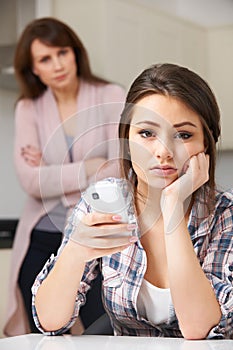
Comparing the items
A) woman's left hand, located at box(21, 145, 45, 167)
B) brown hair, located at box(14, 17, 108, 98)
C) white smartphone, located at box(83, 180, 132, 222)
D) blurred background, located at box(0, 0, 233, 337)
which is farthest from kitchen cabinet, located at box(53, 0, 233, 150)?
white smartphone, located at box(83, 180, 132, 222)

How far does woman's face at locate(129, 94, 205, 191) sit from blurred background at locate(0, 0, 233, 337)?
158 centimetres

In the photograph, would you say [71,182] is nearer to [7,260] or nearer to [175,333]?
[175,333]

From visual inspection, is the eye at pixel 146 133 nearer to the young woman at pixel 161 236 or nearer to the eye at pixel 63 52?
the young woman at pixel 161 236

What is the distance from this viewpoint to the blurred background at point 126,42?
9.66 ft

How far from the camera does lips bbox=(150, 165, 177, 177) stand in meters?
1.15

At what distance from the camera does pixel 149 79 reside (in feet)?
4.19

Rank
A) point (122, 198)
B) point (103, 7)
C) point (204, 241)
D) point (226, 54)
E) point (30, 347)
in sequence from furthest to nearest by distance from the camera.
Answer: point (226, 54), point (103, 7), point (204, 241), point (122, 198), point (30, 347)

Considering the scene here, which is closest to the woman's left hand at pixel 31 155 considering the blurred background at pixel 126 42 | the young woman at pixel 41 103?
the young woman at pixel 41 103

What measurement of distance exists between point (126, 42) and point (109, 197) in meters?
1.89

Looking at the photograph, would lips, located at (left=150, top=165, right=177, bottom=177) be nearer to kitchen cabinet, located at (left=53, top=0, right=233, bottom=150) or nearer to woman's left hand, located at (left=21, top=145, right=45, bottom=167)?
woman's left hand, located at (left=21, top=145, right=45, bottom=167)

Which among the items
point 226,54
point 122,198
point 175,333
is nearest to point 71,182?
point 122,198

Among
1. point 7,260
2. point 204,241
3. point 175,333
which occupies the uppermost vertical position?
point 204,241

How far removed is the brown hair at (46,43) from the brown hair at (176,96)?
1.25 meters

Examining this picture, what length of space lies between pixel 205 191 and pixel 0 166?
2033 mm
